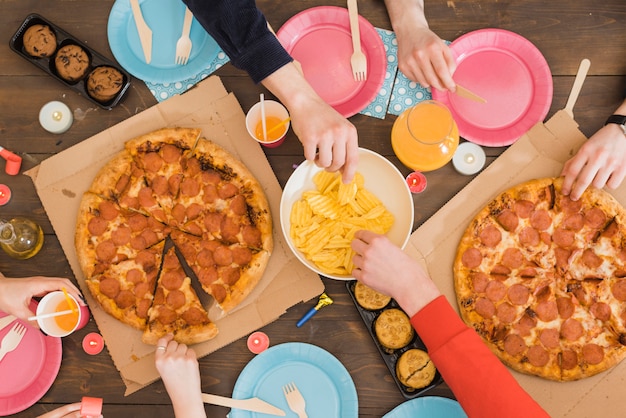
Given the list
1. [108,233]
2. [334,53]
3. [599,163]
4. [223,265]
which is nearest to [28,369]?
[108,233]

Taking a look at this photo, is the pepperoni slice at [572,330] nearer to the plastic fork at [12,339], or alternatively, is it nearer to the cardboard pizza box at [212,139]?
the cardboard pizza box at [212,139]

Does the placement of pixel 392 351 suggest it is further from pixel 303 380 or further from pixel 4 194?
pixel 4 194

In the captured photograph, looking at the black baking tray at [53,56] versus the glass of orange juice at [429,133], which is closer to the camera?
the glass of orange juice at [429,133]

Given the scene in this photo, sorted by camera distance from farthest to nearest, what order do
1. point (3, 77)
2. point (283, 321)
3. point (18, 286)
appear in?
1. point (3, 77)
2. point (283, 321)
3. point (18, 286)

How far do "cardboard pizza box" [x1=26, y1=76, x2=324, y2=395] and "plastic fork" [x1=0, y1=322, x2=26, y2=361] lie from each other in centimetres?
36

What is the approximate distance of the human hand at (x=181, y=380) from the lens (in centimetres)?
261

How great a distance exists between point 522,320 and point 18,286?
2613 millimetres

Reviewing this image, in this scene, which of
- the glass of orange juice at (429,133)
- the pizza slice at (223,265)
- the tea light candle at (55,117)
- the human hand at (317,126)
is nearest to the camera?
the human hand at (317,126)

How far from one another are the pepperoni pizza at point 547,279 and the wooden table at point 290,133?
0.34 meters

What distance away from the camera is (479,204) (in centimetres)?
286

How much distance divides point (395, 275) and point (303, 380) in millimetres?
808

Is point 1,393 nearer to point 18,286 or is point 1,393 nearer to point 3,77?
point 18,286

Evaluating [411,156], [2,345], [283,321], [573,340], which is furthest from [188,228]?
[573,340]

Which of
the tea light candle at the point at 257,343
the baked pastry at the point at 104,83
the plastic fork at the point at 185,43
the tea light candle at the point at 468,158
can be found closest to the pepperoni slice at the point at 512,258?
the tea light candle at the point at 468,158
